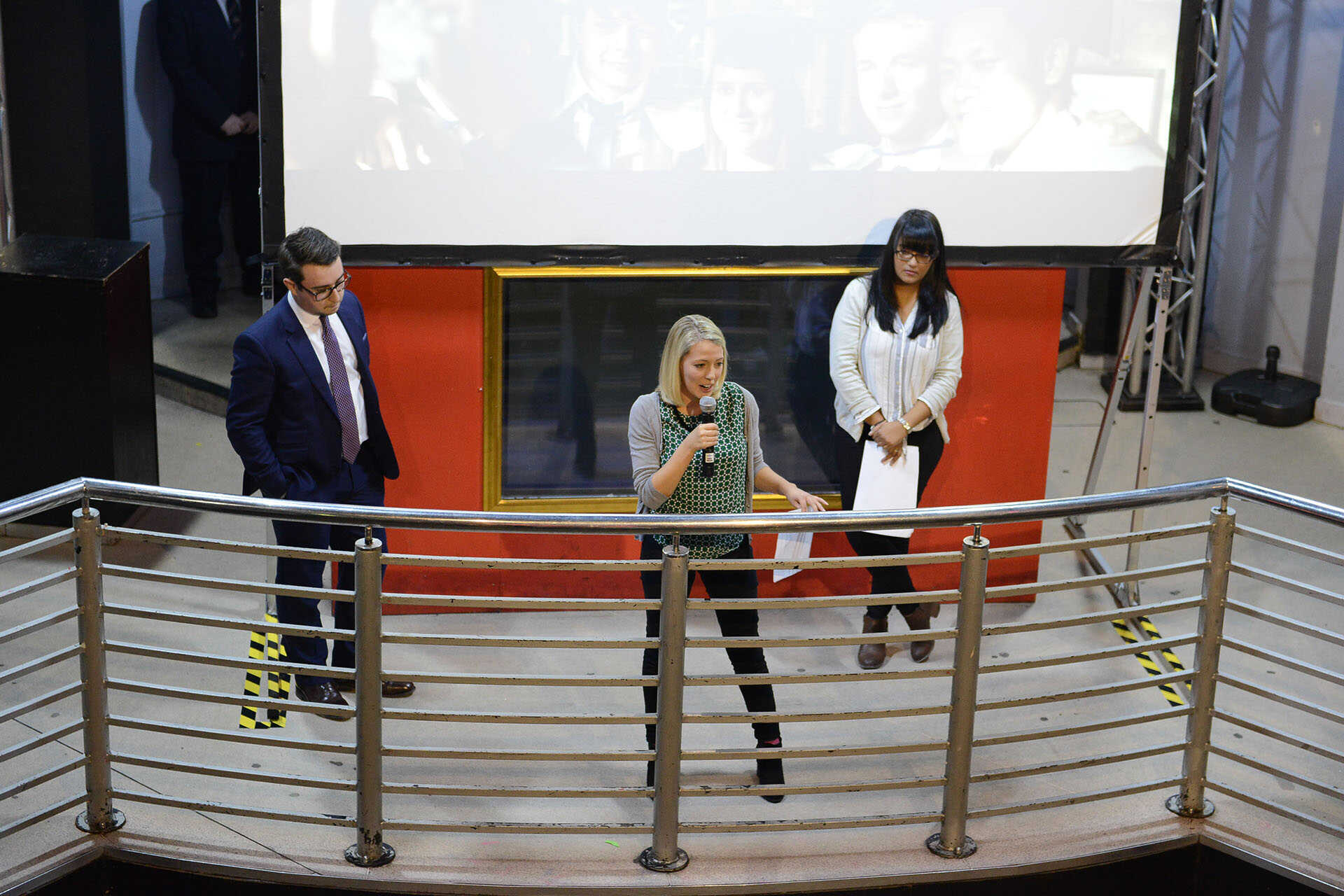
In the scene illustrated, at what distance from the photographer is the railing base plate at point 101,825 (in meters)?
3.76

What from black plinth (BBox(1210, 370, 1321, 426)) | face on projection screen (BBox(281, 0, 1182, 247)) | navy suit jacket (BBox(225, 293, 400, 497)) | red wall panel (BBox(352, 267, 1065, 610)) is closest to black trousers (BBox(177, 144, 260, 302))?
red wall panel (BBox(352, 267, 1065, 610))

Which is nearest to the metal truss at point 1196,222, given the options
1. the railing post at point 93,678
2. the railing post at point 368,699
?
the railing post at point 368,699

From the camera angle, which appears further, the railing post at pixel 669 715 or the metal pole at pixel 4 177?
the metal pole at pixel 4 177

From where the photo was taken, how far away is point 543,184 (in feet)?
16.3

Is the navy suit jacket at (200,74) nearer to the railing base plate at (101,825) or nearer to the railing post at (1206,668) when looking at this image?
the railing base plate at (101,825)

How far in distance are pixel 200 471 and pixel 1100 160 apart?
13.7 ft

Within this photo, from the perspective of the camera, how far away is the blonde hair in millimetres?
3924

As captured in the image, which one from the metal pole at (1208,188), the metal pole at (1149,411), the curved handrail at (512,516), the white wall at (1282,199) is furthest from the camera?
the white wall at (1282,199)

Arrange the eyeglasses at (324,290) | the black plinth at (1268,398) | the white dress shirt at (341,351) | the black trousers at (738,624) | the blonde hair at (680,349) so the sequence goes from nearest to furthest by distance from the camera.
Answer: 1. the blonde hair at (680,349)
2. the black trousers at (738,624)
3. the eyeglasses at (324,290)
4. the white dress shirt at (341,351)
5. the black plinth at (1268,398)

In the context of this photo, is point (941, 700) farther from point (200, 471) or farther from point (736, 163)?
point (200, 471)

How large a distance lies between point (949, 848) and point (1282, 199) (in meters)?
6.39

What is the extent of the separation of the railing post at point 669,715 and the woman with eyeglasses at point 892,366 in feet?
4.89

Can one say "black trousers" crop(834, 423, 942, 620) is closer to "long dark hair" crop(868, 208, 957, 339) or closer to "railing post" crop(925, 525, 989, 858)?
"long dark hair" crop(868, 208, 957, 339)

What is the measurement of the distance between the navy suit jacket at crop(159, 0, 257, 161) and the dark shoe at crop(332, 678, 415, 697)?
181 inches
